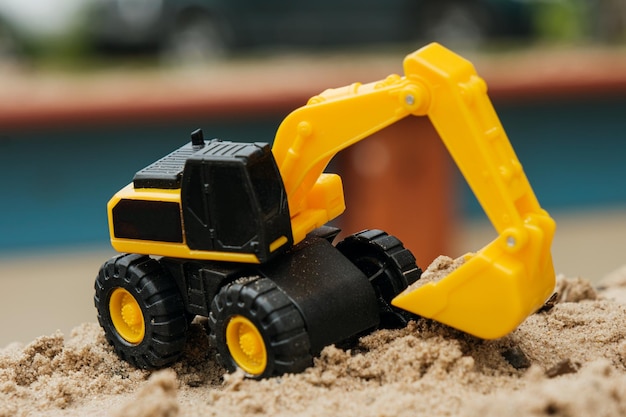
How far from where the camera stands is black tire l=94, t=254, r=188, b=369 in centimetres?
171

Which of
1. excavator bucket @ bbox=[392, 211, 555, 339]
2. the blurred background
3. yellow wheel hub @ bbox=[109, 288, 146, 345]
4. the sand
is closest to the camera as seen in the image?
the sand

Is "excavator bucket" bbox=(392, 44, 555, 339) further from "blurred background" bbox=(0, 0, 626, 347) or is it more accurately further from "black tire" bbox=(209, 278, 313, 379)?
"blurred background" bbox=(0, 0, 626, 347)

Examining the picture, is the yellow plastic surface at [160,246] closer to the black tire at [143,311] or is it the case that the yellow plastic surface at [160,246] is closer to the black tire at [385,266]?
the black tire at [143,311]

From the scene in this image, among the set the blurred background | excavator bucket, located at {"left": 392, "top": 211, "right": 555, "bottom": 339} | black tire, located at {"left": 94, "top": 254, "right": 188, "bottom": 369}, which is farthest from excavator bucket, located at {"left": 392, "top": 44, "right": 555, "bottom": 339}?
the blurred background

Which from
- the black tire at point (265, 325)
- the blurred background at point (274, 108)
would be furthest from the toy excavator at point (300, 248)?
the blurred background at point (274, 108)

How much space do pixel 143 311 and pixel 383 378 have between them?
0.50 m

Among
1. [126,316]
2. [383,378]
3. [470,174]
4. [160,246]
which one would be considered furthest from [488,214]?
[126,316]

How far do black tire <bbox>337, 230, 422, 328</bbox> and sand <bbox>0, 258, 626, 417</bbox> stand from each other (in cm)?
6

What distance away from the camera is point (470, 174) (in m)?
1.52

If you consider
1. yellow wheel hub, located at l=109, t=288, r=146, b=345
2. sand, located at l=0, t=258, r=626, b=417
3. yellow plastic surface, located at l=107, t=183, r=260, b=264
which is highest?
yellow plastic surface, located at l=107, t=183, r=260, b=264

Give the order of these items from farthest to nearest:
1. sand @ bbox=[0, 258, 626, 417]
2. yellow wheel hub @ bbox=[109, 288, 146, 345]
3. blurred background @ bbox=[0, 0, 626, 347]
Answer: blurred background @ bbox=[0, 0, 626, 347] < yellow wheel hub @ bbox=[109, 288, 146, 345] < sand @ bbox=[0, 258, 626, 417]

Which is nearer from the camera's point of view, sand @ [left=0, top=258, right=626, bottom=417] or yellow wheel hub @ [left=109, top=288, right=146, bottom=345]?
sand @ [left=0, top=258, right=626, bottom=417]

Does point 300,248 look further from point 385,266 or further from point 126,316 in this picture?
point 126,316

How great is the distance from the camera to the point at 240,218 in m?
1.60
